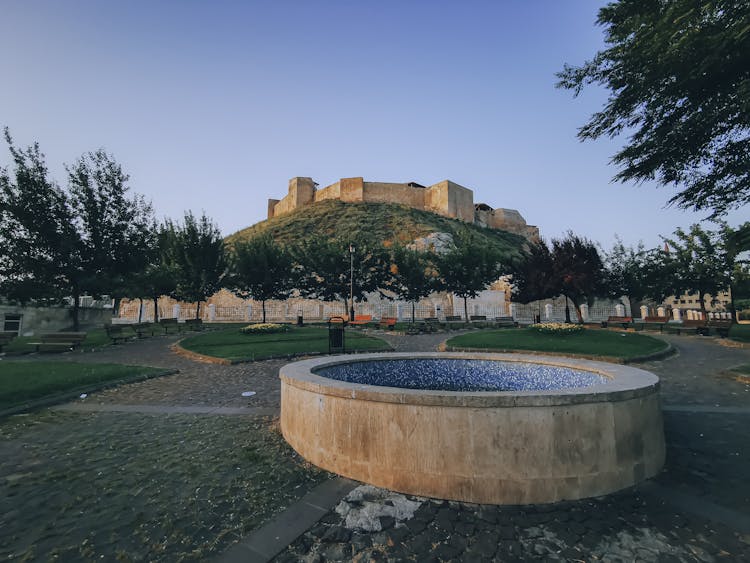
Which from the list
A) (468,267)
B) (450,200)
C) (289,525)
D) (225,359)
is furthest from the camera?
(450,200)

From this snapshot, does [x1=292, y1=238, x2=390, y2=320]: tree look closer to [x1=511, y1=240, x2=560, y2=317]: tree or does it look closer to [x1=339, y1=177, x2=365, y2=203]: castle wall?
[x1=511, y1=240, x2=560, y2=317]: tree

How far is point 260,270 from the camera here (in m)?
29.8

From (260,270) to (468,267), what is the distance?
17.4m

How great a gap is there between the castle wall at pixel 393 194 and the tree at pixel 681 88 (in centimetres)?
6842

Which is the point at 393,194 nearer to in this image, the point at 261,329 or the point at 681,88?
the point at 261,329

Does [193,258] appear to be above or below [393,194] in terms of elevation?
below

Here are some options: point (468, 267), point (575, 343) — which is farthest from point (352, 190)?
point (575, 343)

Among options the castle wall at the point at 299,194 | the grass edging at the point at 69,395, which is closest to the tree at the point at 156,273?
the grass edging at the point at 69,395

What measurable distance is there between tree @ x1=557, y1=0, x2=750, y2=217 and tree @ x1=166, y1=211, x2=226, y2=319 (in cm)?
2641

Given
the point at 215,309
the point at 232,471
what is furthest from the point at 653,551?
the point at 215,309

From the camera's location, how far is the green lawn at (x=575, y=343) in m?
13.3

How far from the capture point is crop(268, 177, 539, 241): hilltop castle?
252ft

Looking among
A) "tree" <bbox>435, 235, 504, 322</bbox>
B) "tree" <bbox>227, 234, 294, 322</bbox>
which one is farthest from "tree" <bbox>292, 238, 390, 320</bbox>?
"tree" <bbox>435, 235, 504, 322</bbox>

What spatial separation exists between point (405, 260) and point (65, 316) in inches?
957
